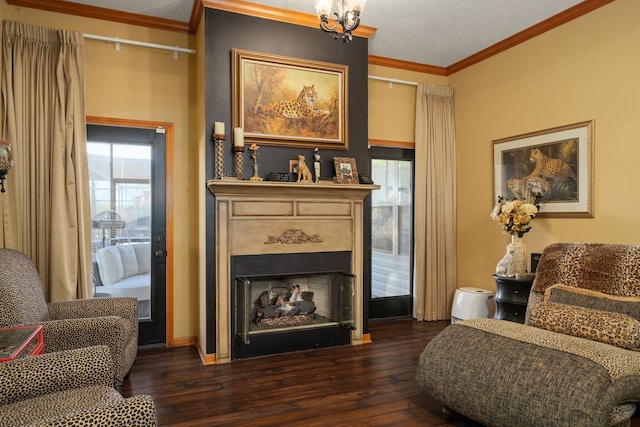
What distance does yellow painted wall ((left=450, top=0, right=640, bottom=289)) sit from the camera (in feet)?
11.6

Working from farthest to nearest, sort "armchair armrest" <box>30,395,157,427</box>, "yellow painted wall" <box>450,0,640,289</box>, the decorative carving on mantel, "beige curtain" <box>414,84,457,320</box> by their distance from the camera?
"beige curtain" <box>414,84,457,320</box> → the decorative carving on mantel → "yellow painted wall" <box>450,0,640,289</box> → "armchair armrest" <box>30,395,157,427</box>

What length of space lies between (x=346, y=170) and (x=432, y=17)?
162cm

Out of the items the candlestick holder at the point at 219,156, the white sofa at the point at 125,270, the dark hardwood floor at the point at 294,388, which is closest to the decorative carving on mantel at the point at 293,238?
the candlestick holder at the point at 219,156

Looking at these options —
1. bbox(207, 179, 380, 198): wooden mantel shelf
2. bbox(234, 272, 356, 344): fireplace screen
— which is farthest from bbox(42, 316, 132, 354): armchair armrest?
bbox(207, 179, 380, 198): wooden mantel shelf

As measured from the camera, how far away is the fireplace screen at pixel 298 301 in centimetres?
393

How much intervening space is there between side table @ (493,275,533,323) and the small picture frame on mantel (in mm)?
1656

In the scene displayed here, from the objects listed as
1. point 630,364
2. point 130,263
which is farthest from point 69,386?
point 630,364

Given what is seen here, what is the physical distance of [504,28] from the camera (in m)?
4.27

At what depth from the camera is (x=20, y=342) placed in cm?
207

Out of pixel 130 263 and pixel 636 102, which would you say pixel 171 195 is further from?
pixel 636 102

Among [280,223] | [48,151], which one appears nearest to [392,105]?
[280,223]

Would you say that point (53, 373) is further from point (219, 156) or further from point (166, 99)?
point (166, 99)

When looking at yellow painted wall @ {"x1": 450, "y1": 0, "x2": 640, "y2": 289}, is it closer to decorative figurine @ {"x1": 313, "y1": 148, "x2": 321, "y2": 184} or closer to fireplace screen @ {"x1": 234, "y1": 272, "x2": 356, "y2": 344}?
fireplace screen @ {"x1": 234, "y1": 272, "x2": 356, "y2": 344}

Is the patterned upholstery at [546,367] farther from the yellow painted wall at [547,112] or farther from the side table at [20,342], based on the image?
the side table at [20,342]
